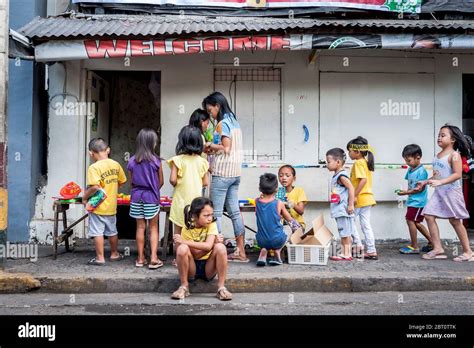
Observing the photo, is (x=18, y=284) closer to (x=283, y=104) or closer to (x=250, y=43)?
(x=250, y=43)

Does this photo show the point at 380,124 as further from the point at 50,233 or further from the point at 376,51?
the point at 50,233

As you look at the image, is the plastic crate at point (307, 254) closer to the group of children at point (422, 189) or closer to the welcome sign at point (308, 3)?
the group of children at point (422, 189)

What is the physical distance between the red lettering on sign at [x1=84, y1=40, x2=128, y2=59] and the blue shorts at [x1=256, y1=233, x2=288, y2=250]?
10.3 ft

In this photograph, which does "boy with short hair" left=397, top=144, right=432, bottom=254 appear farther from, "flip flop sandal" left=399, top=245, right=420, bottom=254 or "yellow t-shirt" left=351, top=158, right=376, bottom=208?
"yellow t-shirt" left=351, top=158, right=376, bottom=208

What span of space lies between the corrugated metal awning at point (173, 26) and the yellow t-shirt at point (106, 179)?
5.93 ft

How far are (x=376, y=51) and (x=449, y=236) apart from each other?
3192mm

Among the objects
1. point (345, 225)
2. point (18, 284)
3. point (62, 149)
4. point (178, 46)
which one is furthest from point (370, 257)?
point (62, 149)

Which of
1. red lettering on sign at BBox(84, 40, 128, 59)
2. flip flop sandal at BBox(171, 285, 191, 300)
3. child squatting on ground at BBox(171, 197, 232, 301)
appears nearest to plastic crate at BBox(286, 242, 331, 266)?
child squatting on ground at BBox(171, 197, 232, 301)

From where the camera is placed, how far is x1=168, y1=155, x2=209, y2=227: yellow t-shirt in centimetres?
627

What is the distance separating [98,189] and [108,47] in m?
2.02

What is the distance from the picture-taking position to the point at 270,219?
256 inches

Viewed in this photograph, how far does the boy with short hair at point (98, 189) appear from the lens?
6.67 meters

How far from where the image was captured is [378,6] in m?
8.48

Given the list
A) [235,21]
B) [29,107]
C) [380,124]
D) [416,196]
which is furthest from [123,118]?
[416,196]
